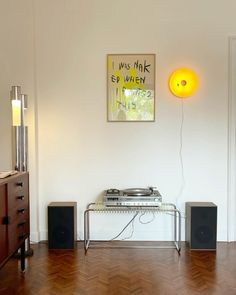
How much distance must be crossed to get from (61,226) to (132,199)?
82 centimetres

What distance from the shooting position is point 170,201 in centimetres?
366

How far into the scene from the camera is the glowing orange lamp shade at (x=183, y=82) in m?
3.49

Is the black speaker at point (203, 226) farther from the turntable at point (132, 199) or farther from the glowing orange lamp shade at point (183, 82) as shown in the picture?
the glowing orange lamp shade at point (183, 82)

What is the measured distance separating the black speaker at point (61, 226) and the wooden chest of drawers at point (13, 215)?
0.48 meters

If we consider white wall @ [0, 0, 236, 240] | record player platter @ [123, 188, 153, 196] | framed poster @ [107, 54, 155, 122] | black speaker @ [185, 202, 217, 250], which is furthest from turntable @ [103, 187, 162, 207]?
framed poster @ [107, 54, 155, 122]

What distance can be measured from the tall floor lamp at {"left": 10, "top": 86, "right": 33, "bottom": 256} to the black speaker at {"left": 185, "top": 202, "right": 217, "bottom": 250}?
5.62ft

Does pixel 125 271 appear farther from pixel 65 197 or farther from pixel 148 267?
pixel 65 197

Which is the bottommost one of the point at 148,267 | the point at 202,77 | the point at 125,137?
the point at 148,267

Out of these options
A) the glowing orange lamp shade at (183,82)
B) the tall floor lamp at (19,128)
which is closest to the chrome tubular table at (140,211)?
the tall floor lamp at (19,128)

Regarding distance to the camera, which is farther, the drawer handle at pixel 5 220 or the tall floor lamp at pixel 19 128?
the tall floor lamp at pixel 19 128

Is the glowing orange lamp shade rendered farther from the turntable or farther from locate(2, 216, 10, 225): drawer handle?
locate(2, 216, 10, 225): drawer handle

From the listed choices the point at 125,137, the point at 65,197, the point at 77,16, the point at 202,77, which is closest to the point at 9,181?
the point at 65,197

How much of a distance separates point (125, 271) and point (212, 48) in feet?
8.39

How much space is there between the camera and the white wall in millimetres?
3561
